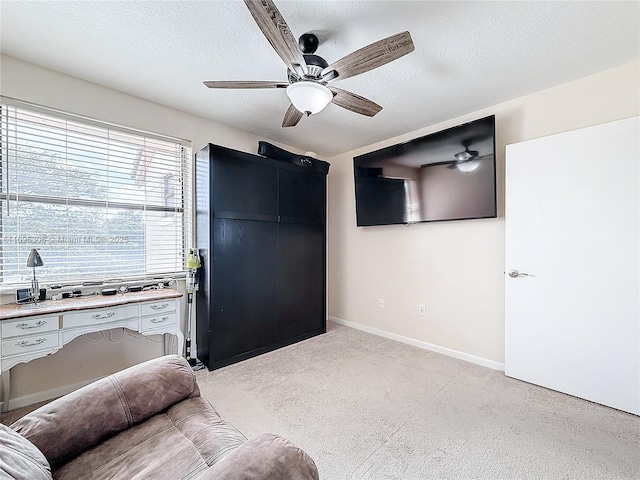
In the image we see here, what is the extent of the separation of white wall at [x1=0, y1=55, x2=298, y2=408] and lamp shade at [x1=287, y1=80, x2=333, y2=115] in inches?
65.4

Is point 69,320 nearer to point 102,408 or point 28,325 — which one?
point 28,325

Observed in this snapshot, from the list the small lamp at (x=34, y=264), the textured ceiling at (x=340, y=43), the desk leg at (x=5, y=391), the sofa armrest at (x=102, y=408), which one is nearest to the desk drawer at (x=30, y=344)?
the small lamp at (x=34, y=264)

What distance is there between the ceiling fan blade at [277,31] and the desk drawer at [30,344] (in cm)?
228

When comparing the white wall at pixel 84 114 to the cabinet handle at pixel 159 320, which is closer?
the white wall at pixel 84 114

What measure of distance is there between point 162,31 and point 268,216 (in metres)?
1.70

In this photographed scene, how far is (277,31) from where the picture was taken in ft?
4.30

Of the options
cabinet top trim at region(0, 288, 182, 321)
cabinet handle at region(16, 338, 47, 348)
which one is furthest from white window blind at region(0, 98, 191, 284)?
cabinet handle at region(16, 338, 47, 348)

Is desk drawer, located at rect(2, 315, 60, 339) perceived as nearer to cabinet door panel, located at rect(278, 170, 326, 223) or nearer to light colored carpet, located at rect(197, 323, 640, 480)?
light colored carpet, located at rect(197, 323, 640, 480)

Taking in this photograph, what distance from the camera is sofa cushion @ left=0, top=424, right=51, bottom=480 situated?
732mm

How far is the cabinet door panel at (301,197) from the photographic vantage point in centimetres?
316

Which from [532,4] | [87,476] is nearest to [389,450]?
[87,476]

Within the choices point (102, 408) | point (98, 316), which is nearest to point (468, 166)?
point (102, 408)

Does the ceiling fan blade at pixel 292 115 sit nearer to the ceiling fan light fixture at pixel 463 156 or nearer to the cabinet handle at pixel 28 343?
the ceiling fan light fixture at pixel 463 156

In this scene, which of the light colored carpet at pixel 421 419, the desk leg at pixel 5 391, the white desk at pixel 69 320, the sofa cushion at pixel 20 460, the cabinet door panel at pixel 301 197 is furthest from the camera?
the cabinet door panel at pixel 301 197
